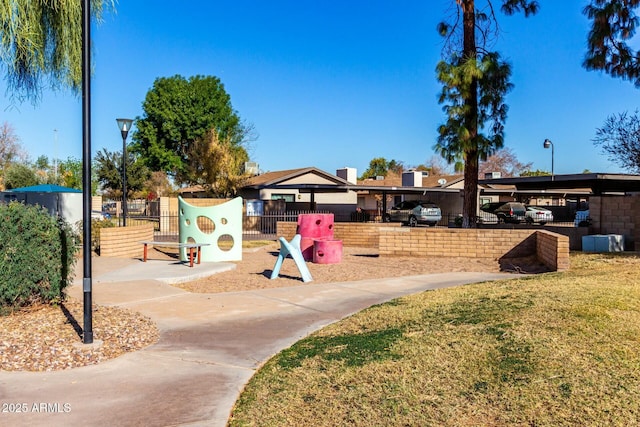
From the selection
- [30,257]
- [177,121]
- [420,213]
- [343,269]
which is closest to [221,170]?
[420,213]

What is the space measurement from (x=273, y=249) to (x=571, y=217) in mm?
31993

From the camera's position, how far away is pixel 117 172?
5162 centimetres

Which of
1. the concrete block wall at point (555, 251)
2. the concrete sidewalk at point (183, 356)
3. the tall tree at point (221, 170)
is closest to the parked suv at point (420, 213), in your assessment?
the tall tree at point (221, 170)

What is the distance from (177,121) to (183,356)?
146 feet

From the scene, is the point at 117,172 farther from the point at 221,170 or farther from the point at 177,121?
the point at 221,170

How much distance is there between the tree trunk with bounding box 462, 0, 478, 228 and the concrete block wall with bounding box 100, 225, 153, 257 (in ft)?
36.2

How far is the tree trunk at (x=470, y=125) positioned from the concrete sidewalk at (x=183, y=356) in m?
8.53

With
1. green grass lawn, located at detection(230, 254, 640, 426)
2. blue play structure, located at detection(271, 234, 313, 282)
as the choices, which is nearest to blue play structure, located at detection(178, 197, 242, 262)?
blue play structure, located at detection(271, 234, 313, 282)

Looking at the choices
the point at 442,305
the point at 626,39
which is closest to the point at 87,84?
the point at 442,305

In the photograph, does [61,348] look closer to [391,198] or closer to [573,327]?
[573,327]

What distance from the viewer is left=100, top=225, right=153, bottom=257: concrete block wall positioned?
49.9 ft

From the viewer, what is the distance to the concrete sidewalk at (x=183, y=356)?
428cm

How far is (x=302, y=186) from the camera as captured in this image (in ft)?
98.9

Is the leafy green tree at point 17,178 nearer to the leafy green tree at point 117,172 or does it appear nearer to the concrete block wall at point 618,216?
the leafy green tree at point 117,172
